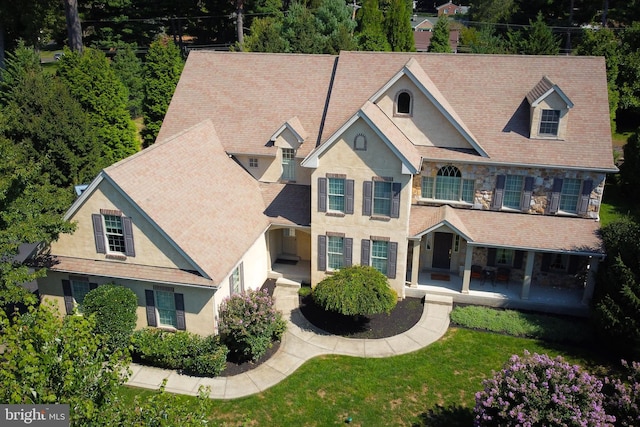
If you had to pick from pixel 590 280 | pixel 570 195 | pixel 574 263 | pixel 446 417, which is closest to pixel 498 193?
pixel 570 195

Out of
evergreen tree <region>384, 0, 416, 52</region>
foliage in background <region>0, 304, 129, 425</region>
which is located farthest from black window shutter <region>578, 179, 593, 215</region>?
evergreen tree <region>384, 0, 416, 52</region>

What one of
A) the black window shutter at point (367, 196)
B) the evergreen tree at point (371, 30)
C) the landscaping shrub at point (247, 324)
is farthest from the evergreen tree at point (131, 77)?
the landscaping shrub at point (247, 324)

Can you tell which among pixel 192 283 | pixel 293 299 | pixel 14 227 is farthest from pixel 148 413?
pixel 293 299

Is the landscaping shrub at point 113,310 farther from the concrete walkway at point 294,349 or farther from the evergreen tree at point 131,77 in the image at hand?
the evergreen tree at point 131,77

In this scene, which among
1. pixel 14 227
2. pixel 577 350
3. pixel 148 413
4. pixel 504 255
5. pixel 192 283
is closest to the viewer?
pixel 148 413

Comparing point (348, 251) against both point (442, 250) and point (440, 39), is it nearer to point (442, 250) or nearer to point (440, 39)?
point (442, 250)

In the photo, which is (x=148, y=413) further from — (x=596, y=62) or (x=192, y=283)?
(x=596, y=62)
